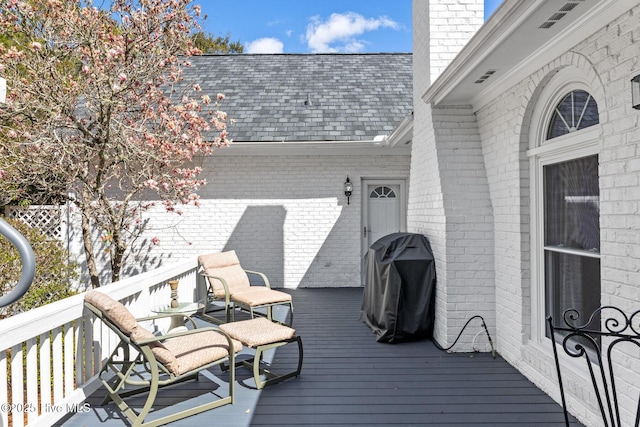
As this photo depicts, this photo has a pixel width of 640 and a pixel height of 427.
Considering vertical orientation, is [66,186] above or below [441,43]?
below

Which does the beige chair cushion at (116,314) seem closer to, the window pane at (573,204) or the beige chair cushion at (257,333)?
the beige chair cushion at (257,333)

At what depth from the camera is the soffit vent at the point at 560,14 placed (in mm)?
2311

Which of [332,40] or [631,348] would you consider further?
[332,40]

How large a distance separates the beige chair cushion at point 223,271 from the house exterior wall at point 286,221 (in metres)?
2.16

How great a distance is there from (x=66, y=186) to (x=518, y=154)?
5.62 meters

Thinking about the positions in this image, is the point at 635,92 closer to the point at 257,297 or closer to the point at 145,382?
the point at 145,382

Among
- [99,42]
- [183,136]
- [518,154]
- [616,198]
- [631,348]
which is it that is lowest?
[631,348]

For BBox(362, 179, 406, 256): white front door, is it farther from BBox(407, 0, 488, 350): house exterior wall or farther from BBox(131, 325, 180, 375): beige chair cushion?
BBox(131, 325, 180, 375): beige chair cushion

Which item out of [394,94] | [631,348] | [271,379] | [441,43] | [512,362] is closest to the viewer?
[631,348]

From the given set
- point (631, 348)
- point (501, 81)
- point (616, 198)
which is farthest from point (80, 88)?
point (631, 348)

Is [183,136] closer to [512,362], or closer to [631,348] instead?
[512,362]

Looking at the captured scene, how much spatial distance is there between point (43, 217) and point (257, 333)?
598cm

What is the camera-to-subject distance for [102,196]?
557 centimetres

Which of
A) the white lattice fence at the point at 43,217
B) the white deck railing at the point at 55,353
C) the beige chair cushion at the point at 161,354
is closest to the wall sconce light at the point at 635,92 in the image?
the beige chair cushion at the point at 161,354
